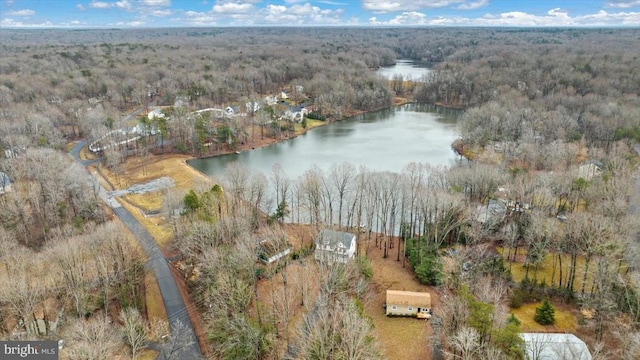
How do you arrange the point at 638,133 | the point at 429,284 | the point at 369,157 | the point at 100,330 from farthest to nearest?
the point at 369,157, the point at 638,133, the point at 429,284, the point at 100,330

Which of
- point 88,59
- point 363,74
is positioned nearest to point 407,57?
point 363,74

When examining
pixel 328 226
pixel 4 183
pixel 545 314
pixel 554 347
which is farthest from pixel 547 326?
pixel 4 183

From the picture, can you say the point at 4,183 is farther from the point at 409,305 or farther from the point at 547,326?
the point at 547,326

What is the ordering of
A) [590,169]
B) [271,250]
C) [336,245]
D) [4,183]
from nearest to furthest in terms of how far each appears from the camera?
1. [336,245]
2. [271,250]
3. [4,183]
4. [590,169]

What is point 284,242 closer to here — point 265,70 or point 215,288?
point 215,288

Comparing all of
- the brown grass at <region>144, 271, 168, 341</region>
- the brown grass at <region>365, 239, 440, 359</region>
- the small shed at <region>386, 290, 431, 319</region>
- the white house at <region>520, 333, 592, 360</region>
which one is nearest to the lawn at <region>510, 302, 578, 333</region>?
the white house at <region>520, 333, 592, 360</region>
